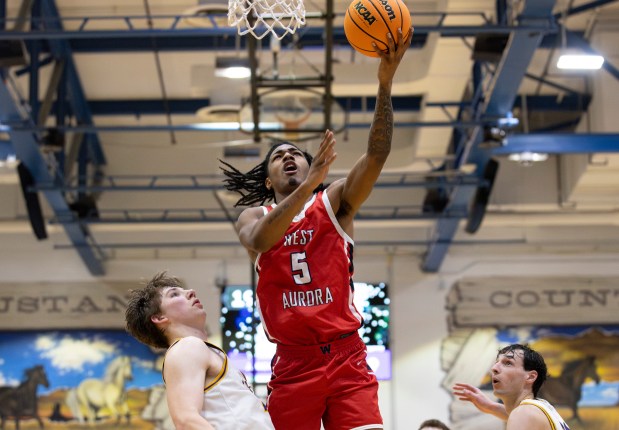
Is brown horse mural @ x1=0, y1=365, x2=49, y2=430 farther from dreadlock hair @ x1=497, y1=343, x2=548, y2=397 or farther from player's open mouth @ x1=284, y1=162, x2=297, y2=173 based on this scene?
player's open mouth @ x1=284, y1=162, x2=297, y2=173

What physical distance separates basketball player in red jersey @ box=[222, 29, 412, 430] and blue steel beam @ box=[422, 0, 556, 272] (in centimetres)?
746

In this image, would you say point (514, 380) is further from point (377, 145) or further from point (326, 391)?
point (377, 145)

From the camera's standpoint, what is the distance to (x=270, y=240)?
15.8 ft

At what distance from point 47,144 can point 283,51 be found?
12.0 feet

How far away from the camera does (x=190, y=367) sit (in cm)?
428

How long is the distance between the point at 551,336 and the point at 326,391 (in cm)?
1507

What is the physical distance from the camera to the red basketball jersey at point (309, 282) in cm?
496

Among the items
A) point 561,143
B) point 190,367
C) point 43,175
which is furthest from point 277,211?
point 43,175

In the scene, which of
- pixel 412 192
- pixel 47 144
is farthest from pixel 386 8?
pixel 412 192

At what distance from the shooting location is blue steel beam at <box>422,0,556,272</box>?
11.9m

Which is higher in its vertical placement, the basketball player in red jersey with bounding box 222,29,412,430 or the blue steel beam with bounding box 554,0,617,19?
the blue steel beam with bounding box 554,0,617,19

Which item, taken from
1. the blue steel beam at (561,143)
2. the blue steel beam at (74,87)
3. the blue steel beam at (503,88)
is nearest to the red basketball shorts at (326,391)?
the blue steel beam at (503,88)

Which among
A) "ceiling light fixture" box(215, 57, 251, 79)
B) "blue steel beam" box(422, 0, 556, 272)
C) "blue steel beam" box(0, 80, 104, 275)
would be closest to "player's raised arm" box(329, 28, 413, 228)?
"blue steel beam" box(422, 0, 556, 272)

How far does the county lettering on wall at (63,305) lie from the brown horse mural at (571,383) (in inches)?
320
